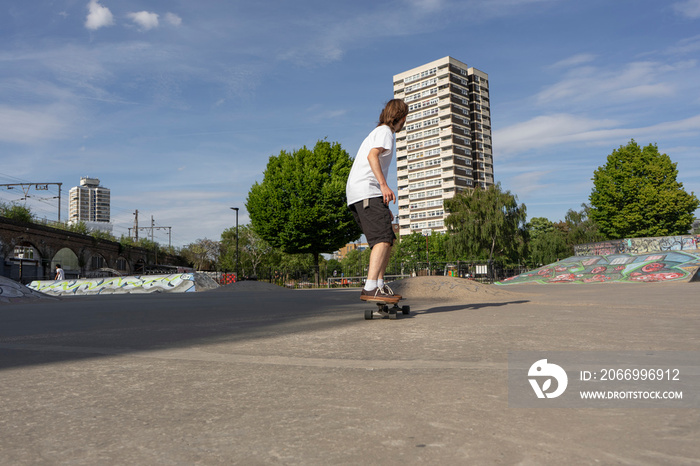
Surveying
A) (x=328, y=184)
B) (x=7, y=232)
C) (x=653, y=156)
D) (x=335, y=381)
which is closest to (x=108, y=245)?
(x=7, y=232)

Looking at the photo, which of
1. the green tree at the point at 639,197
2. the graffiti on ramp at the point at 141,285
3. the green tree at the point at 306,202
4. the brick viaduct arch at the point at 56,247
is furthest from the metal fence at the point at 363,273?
the brick viaduct arch at the point at 56,247

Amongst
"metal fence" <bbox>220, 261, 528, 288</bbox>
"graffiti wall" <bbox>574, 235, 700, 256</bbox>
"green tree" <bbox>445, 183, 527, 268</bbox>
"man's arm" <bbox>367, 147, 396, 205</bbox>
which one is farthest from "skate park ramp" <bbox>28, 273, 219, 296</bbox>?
"green tree" <bbox>445, 183, 527, 268</bbox>

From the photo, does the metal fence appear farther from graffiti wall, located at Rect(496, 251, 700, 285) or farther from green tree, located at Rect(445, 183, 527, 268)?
graffiti wall, located at Rect(496, 251, 700, 285)

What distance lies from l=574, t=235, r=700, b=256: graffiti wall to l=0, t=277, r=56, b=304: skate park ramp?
29.5 metres

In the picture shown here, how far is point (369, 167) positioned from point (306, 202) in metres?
27.5

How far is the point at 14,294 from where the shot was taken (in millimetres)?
9711

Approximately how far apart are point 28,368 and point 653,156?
48056 mm

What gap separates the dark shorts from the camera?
4699 mm

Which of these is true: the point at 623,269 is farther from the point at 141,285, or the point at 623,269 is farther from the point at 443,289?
the point at 141,285

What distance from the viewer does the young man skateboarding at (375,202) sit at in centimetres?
470

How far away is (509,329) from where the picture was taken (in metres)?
3.61

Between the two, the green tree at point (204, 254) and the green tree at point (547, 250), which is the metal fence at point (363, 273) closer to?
the green tree at point (547, 250)

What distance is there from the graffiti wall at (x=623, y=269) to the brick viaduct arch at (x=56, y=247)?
124ft

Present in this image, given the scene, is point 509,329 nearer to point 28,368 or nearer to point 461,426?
point 461,426
